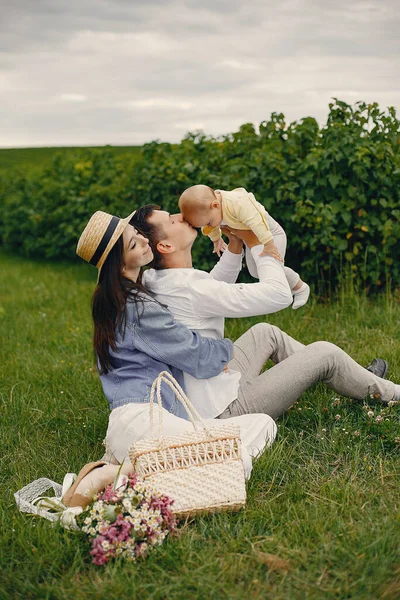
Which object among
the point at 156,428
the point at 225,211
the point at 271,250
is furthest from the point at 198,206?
the point at 156,428

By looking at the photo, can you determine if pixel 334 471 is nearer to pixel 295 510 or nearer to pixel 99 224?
pixel 295 510

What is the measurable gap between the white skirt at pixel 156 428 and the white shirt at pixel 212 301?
180mm

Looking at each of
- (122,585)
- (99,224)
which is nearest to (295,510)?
(122,585)

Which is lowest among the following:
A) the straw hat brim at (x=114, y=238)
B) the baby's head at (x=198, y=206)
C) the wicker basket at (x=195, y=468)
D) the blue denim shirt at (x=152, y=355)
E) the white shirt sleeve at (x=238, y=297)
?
the wicker basket at (x=195, y=468)

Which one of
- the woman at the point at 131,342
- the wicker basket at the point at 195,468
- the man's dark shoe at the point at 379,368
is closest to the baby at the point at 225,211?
the woman at the point at 131,342

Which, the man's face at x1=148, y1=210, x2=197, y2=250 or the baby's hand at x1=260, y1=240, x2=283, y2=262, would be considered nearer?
the man's face at x1=148, y1=210, x2=197, y2=250

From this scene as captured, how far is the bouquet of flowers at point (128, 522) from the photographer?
278 centimetres

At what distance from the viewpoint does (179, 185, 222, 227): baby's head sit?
3740 mm

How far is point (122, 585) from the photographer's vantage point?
266 centimetres

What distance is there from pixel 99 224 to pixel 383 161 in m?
3.43

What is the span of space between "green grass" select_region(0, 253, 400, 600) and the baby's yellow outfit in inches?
42.4

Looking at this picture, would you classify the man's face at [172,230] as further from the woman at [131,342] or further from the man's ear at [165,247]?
the woman at [131,342]

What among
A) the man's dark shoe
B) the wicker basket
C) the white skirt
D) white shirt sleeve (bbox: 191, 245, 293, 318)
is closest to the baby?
white shirt sleeve (bbox: 191, 245, 293, 318)

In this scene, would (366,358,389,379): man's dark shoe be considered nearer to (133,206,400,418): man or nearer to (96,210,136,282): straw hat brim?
(133,206,400,418): man
